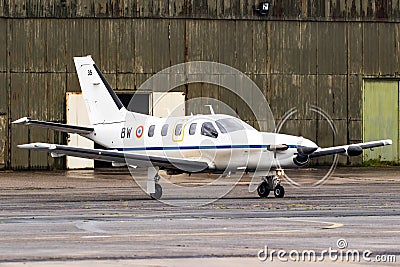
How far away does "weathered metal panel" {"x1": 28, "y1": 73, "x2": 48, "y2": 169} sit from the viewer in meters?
44.6

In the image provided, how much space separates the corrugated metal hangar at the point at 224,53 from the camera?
44.7 metres

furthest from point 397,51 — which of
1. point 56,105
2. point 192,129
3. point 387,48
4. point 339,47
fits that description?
point 192,129

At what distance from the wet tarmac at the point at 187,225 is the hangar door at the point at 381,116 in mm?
15369

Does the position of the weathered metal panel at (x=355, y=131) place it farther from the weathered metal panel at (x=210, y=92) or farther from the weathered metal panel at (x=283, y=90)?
the weathered metal panel at (x=210, y=92)

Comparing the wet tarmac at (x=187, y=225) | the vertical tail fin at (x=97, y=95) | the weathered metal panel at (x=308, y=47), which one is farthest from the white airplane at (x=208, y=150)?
the weathered metal panel at (x=308, y=47)

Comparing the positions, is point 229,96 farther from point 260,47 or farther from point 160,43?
point 160,43

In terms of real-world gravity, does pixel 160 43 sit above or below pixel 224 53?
above

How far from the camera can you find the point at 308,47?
47000 millimetres

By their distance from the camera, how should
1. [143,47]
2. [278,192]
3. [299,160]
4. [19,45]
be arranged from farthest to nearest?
[143,47], [19,45], [278,192], [299,160]

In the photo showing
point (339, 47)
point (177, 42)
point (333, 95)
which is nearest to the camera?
point (177, 42)

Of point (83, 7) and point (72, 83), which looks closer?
point (83, 7)

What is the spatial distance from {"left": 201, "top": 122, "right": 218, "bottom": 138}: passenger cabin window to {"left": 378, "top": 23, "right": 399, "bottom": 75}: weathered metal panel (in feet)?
77.1

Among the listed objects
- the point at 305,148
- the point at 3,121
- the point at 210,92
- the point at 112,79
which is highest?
the point at 112,79

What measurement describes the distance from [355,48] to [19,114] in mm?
16764
